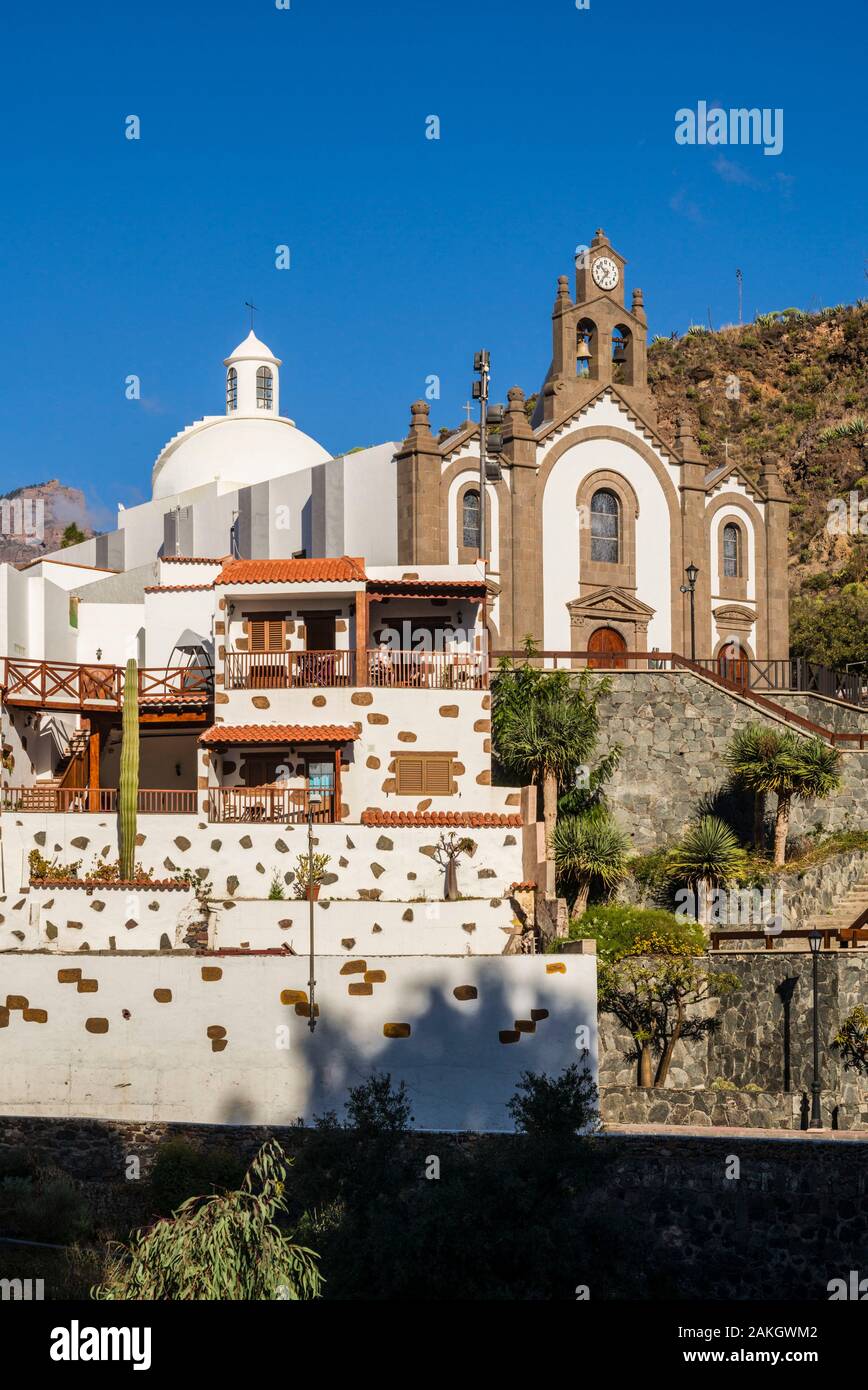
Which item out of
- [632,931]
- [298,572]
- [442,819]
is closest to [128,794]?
[442,819]

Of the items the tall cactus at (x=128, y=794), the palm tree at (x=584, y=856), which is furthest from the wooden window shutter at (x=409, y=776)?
the tall cactus at (x=128, y=794)

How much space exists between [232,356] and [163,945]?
34242 millimetres

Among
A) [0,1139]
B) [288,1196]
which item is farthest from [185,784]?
[288,1196]

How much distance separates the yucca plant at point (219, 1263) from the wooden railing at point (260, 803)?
585 inches

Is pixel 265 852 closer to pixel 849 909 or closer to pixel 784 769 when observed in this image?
pixel 784 769

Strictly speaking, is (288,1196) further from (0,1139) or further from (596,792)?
(596,792)

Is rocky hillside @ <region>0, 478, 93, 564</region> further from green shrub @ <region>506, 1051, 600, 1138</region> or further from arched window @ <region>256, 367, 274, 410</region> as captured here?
green shrub @ <region>506, 1051, 600, 1138</region>

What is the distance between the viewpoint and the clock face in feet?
167

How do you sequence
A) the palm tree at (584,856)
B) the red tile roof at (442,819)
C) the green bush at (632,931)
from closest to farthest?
1. the green bush at (632,931)
2. the red tile roof at (442,819)
3. the palm tree at (584,856)

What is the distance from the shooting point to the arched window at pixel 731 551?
169 ft

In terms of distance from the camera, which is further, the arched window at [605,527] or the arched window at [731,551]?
the arched window at [731,551]

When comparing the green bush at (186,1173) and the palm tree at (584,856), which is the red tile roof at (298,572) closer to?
the palm tree at (584,856)

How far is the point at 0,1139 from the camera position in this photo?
28078 mm

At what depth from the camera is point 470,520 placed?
4684 centimetres
